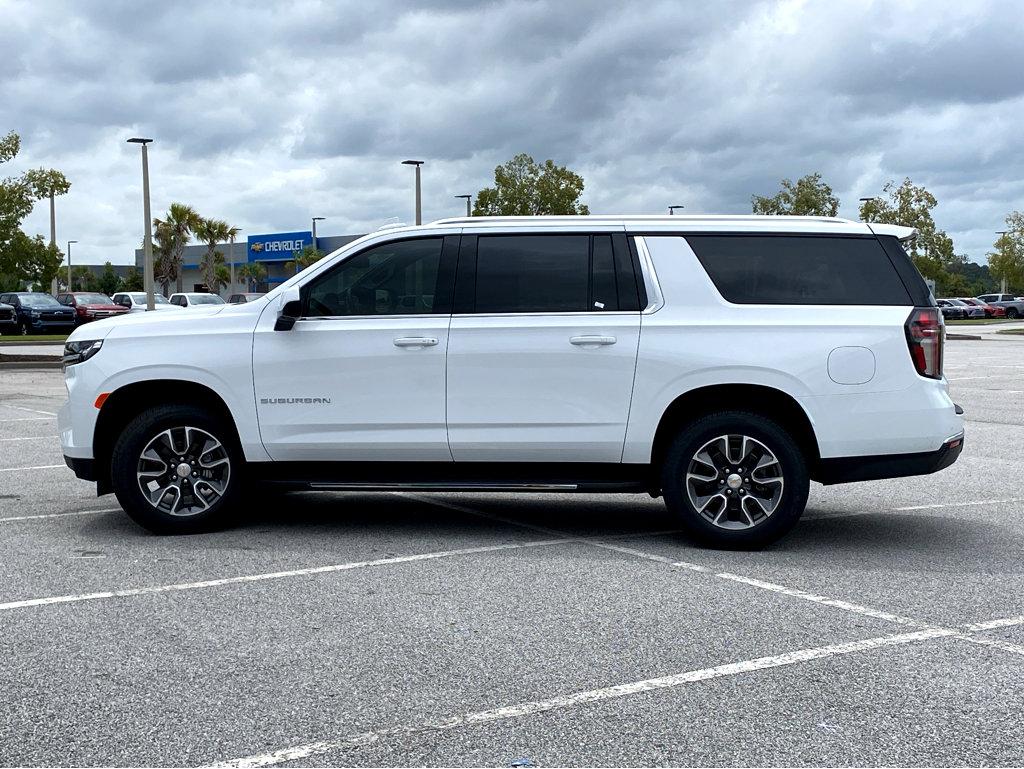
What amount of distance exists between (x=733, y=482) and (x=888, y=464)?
90 cm

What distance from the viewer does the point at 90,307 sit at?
44.0m

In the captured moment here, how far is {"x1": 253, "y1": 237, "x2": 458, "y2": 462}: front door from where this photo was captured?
735cm

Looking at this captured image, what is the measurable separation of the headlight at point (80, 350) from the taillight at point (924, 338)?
4.91 metres

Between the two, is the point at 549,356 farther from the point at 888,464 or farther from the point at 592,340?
the point at 888,464

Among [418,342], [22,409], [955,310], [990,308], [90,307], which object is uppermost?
[418,342]

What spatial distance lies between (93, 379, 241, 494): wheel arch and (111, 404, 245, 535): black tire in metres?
0.08

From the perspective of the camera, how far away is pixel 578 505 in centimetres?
904

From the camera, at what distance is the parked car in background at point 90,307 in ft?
141

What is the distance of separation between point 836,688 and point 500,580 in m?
2.22

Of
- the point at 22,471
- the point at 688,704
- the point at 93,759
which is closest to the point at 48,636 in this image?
the point at 93,759

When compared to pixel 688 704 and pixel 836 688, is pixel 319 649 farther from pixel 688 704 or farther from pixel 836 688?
pixel 836 688

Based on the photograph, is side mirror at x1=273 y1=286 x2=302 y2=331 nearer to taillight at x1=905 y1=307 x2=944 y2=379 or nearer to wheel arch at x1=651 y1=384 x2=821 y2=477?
wheel arch at x1=651 y1=384 x2=821 y2=477

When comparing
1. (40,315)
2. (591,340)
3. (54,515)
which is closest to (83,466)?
(54,515)

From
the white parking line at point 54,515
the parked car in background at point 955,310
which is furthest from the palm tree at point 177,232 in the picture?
the white parking line at point 54,515
